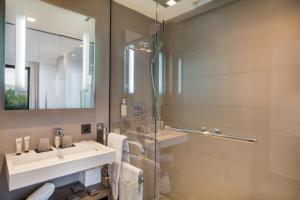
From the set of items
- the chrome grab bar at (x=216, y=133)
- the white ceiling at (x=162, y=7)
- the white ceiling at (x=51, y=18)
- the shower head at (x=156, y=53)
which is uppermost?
the white ceiling at (x=162, y=7)

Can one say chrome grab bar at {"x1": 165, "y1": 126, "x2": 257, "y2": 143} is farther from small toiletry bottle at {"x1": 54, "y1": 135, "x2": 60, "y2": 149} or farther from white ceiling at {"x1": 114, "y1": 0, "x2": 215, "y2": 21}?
white ceiling at {"x1": 114, "y1": 0, "x2": 215, "y2": 21}

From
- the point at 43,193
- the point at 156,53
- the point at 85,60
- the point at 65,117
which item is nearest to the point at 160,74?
the point at 156,53

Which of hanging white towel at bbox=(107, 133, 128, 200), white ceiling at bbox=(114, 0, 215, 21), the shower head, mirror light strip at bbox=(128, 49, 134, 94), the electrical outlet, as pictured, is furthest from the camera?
the shower head

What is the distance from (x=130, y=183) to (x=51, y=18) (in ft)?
5.30

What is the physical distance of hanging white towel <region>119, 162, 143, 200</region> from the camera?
1599 millimetres

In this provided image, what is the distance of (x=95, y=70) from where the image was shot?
1.94 meters

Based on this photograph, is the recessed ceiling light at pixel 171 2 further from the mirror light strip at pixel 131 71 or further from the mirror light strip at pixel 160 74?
the mirror light strip at pixel 131 71

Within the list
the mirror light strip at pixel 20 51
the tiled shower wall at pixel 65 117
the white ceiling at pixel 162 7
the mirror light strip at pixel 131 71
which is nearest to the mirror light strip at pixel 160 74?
the mirror light strip at pixel 131 71

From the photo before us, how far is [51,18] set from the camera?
1655 mm

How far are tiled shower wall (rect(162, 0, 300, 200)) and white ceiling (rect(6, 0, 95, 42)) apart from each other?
975 mm

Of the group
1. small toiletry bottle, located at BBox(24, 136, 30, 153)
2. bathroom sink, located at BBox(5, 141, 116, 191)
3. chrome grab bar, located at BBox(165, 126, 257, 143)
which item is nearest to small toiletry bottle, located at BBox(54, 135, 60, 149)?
bathroom sink, located at BBox(5, 141, 116, 191)

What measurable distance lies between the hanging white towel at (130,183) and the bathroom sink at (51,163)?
18 centimetres

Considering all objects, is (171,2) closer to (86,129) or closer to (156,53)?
(156,53)

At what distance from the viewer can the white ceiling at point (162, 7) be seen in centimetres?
202
